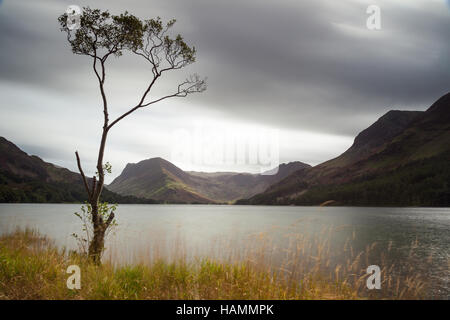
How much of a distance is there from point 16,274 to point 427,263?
34018mm

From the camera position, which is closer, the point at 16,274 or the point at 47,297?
the point at 47,297

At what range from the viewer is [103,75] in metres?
13.4

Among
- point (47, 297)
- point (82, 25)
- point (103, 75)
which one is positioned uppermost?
point (82, 25)

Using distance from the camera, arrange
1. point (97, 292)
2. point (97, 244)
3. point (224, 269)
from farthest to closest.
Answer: point (97, 244), point (224, 269), point (97, 292)

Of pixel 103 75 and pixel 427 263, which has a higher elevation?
pixel 103 75

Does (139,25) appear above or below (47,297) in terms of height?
above

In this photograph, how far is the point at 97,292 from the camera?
8172 mm
